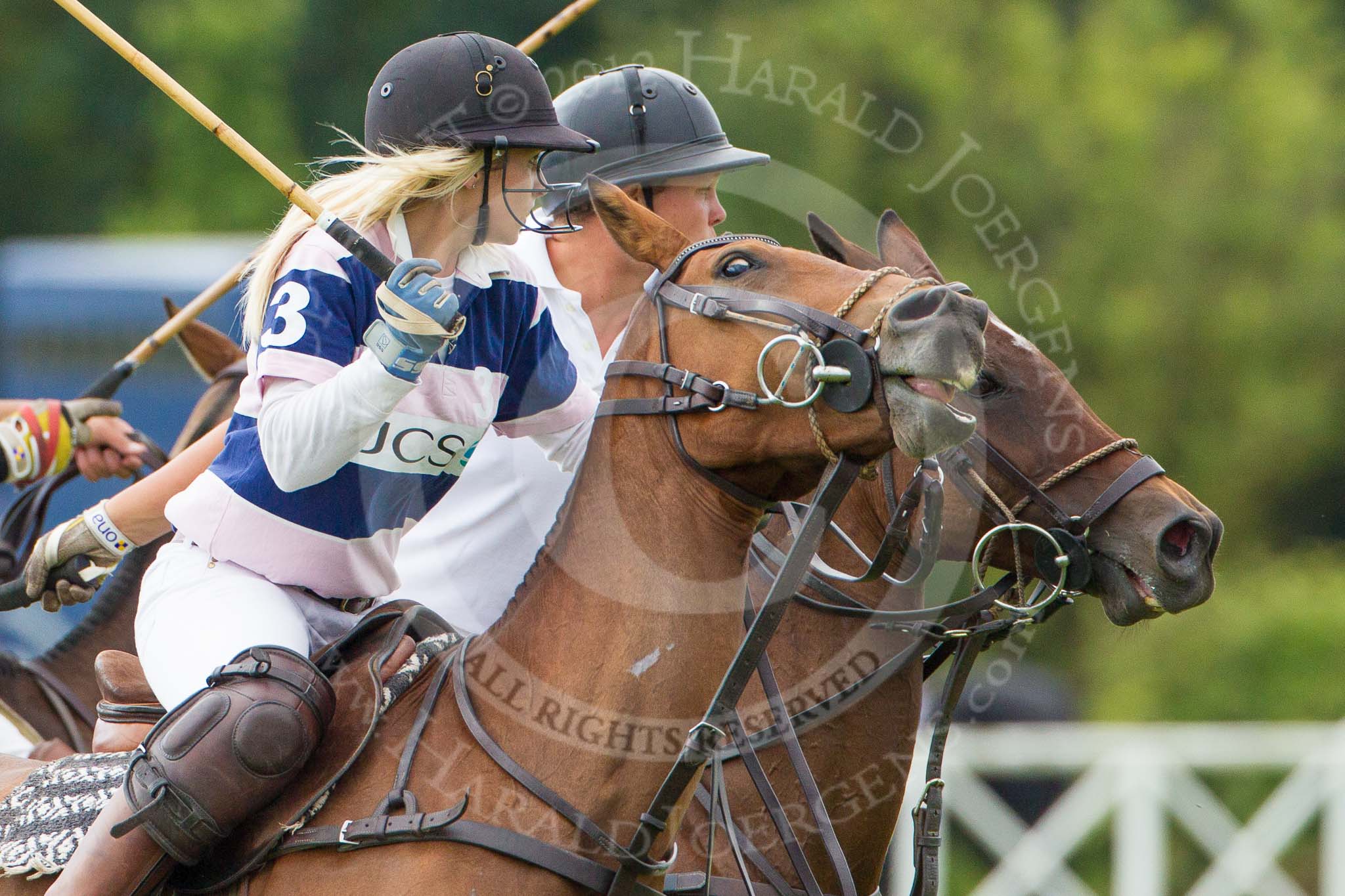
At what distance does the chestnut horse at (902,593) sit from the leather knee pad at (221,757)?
0.97 m

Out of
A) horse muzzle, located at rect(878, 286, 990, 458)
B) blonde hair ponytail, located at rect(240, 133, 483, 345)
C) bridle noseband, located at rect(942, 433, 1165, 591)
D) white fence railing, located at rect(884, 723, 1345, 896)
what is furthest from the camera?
white fence railing, located at rect(884, 723, 1345, 896)

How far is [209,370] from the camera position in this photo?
535 centimetres

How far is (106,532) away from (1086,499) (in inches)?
92.8

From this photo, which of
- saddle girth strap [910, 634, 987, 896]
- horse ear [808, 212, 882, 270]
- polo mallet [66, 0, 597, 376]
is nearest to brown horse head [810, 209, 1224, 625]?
horse ear [808, 212, 882, 270]

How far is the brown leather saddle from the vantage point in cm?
281

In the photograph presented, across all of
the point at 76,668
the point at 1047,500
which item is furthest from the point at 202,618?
the point at 76,668

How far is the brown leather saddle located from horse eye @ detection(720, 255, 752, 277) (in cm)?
94

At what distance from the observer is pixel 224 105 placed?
19.8 m

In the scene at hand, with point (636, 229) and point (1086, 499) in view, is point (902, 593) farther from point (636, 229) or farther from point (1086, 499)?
point (636, 229)

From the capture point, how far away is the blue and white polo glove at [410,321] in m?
2.60

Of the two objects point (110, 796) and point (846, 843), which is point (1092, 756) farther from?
point (110, 796)

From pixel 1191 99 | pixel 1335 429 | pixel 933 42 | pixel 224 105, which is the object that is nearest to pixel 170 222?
pixel 224 105

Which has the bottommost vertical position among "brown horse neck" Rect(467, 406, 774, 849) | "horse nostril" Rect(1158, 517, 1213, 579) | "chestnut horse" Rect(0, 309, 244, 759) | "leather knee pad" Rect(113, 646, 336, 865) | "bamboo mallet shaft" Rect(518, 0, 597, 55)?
"chestnut horse" Rect(0, 309, 244, 759)

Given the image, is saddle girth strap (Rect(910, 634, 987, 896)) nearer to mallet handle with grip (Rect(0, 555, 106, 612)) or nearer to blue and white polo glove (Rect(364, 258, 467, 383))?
blue and white polo glove (Rect(364, 258, 467, 383))
